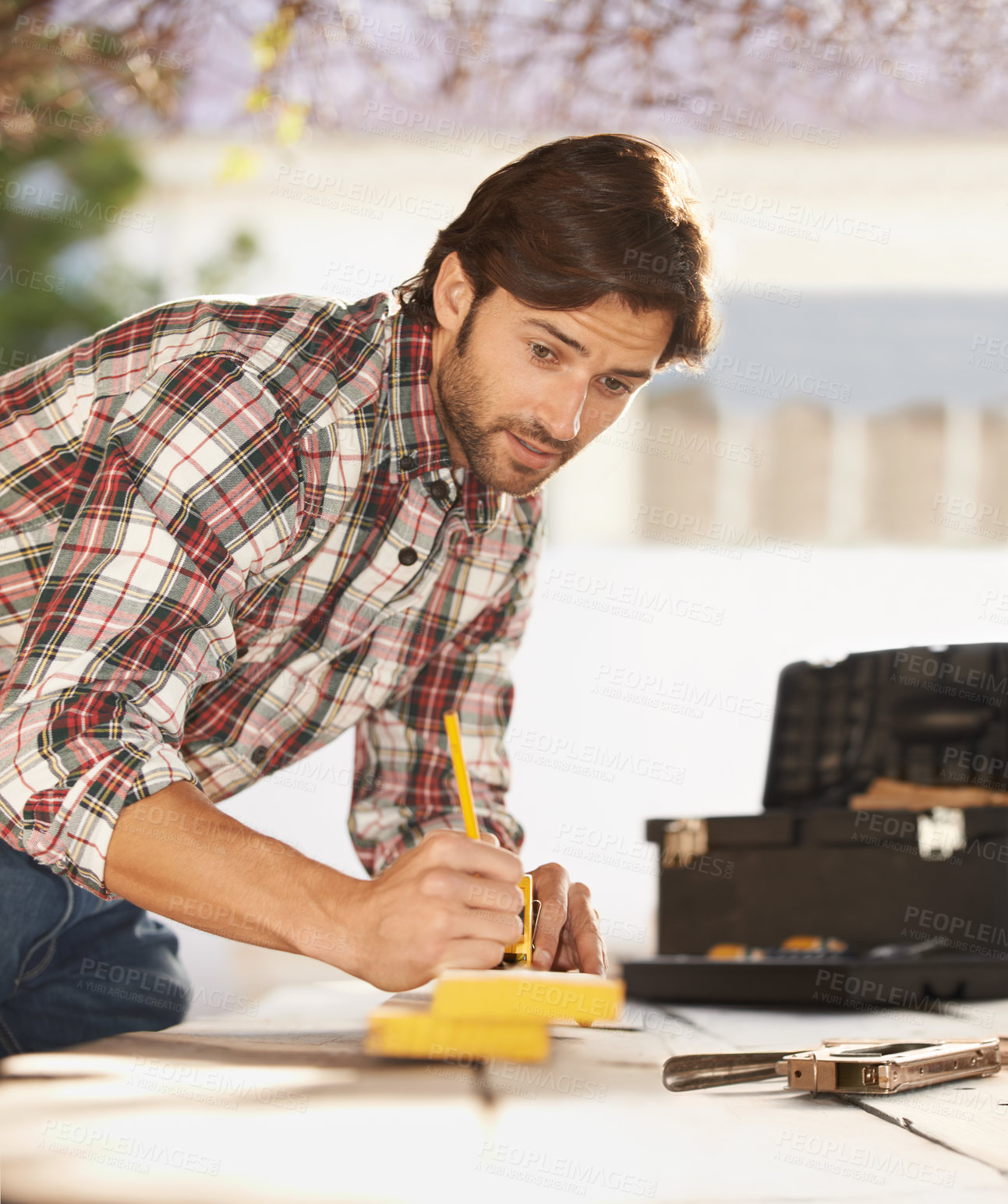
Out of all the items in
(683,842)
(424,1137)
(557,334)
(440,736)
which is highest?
(557,334)

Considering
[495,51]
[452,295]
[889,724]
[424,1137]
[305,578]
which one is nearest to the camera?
[424,1137]

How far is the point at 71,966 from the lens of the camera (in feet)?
4.16

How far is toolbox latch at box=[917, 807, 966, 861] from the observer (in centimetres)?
161

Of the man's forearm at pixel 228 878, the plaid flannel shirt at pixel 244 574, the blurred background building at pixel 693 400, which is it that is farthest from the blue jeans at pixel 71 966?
the blurred background building at pixel 693 400

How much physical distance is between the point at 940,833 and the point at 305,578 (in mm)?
Answer: 1059

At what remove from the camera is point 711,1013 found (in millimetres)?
1309

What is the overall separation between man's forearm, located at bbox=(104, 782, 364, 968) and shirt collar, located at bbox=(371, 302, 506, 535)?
0.48 meters

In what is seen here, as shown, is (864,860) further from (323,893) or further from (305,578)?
(323,893)

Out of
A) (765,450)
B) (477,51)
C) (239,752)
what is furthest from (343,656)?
(765,450)

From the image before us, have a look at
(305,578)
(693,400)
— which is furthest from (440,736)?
(693,400)

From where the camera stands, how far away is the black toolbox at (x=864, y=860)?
53.6 inches

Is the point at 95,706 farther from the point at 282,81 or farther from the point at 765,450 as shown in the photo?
the point at 765,450

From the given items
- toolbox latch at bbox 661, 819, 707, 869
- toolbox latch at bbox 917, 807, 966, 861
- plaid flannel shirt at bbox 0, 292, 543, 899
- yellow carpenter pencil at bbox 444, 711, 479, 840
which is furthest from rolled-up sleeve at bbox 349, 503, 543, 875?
toolbox latch at bbox 917, 807, 966, 861

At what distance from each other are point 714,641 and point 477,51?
2.11 meters
